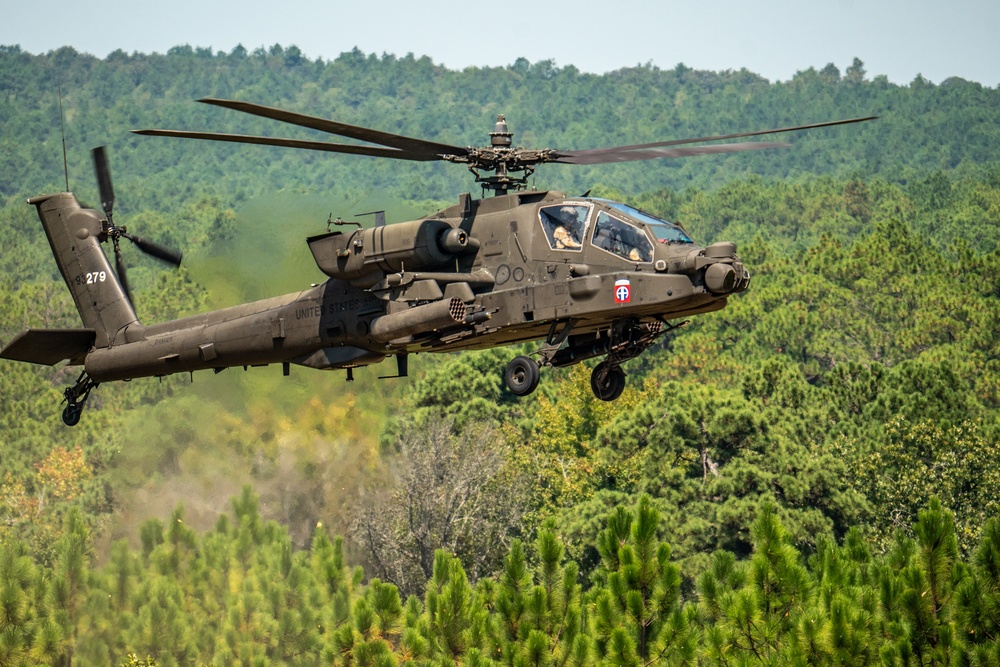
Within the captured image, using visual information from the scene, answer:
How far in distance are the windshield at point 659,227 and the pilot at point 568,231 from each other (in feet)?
1.54

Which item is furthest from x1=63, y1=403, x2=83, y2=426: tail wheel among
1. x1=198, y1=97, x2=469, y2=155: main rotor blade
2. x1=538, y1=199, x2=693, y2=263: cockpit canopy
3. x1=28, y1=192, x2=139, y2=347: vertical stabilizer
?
x1=538, y1=199, x2=693, y2=263: cockpit canopy

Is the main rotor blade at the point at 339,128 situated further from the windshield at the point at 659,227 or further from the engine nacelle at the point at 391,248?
the windshield at the point at 659,227

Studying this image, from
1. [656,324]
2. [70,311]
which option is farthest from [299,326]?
[70,311]

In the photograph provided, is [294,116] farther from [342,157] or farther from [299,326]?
[342,157]

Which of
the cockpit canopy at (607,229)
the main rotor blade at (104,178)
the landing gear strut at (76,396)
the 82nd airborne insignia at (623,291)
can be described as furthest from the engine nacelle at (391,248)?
the landing gear strut at (76,396)

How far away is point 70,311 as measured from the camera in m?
86.2

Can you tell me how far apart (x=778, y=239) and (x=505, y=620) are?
105 meters

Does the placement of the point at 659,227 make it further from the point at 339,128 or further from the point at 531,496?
the point at 531,496

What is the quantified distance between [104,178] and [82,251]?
1738 millimetres

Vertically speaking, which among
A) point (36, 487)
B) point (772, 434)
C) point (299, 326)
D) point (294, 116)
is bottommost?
point (36, 487)

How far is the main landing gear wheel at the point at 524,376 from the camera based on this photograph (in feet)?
72.6

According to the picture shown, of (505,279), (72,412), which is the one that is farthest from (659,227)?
(72,412)

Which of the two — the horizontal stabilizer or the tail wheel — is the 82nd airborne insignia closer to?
the horizontal stabilizer

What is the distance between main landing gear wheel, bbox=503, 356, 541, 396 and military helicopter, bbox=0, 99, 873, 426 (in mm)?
21
